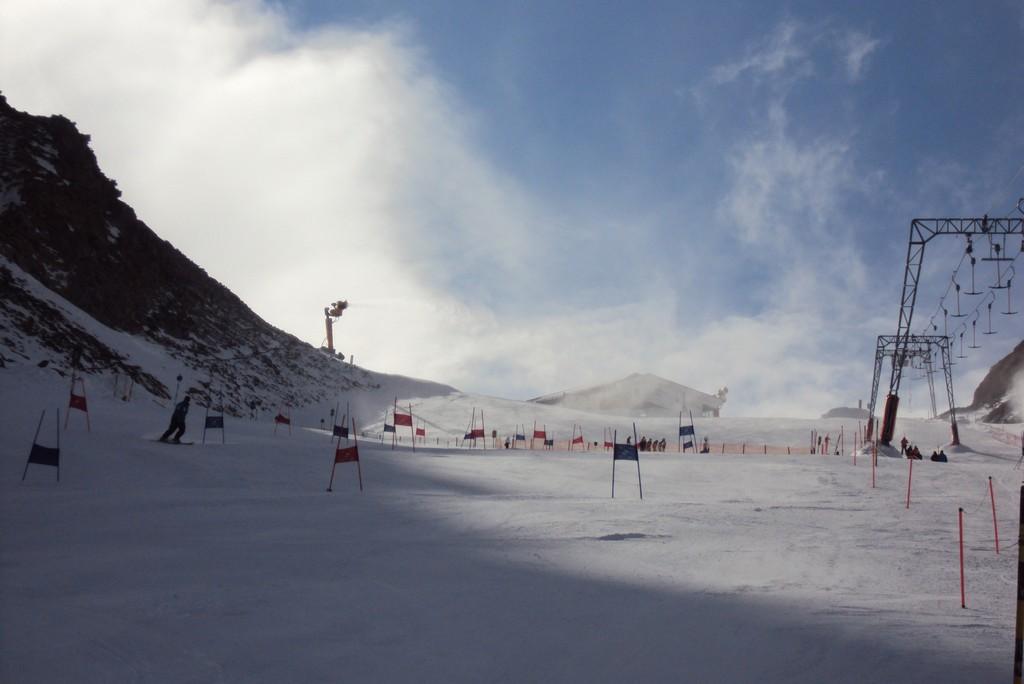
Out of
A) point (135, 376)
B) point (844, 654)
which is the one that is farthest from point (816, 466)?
point (135, 376)

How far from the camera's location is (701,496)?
68.1ft

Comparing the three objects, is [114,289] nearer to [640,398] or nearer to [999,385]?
[640,398]

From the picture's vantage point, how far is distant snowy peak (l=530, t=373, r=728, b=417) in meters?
106

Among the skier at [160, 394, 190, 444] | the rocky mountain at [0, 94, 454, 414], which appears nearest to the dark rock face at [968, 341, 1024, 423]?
the rocky mountain at [0, 94, 454, 414]

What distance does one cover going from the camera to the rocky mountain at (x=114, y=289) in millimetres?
39250

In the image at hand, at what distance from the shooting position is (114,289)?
5316cm

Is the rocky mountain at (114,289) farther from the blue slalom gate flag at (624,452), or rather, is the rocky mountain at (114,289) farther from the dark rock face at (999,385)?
the dark rock face at (999,385)

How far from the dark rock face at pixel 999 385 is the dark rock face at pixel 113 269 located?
86204 millimetres

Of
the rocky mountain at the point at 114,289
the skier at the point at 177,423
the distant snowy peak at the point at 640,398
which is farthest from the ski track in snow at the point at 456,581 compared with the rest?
the distant snowy peak at the point at 640,398

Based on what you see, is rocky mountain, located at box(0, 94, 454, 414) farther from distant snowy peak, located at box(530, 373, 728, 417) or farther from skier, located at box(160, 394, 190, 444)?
distant snowy peak, located at box(530, 373, 728, 417)

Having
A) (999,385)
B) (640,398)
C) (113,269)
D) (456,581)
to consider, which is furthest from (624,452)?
(999,385)

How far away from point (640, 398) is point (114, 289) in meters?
76.7

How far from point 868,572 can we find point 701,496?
381 inches

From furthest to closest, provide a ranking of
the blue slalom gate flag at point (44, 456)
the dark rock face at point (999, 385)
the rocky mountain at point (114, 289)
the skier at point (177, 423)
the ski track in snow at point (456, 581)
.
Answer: the dark rock face at point (999, 385) < the rocky mountain at point (114, 289) < the skier at point (177, 423) < the blue slalom gate flag at point (44, 456) < the ski track in snow at point (456, 581)
